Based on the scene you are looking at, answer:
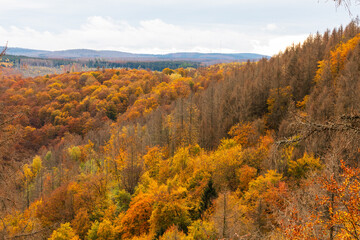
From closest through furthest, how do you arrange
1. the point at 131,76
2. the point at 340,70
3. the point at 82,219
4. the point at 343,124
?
the point at 343,124 < the point at 82,219 < the point at 340,70 < the point at 131,76

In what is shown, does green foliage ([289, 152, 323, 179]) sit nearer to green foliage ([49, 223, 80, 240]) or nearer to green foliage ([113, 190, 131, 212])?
green foliage ([113, 190, 131, 212])

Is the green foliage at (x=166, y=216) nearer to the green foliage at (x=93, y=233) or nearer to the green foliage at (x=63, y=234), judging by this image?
the green foliage at (x=93, y=233)

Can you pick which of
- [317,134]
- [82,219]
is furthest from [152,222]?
[317,134]

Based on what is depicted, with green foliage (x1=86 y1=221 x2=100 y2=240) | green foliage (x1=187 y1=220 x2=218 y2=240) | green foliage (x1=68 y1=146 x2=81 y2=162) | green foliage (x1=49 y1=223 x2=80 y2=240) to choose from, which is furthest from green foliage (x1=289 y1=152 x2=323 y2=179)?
green foliage (x1=68 y1=146 x2=81 y2=162)

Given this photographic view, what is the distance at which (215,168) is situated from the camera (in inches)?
1214

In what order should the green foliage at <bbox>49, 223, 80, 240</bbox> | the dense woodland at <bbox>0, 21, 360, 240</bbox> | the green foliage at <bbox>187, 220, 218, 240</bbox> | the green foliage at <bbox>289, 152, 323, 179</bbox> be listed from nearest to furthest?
the dense woodland at <bbox>0, 21, 360, 240</bbox> → the green foliage at <bbox>187, 220, 218, 240</bbox> → the green foliage at <bbox>49, 223, 80, 240</bbox> → the green foliage at <bbox>289, 152, 323, 179</bbox>

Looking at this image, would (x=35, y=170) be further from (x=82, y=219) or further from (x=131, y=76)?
(x=131, y=76)

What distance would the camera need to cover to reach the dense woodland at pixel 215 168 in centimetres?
704

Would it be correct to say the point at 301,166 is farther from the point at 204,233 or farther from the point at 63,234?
the point at 63,234

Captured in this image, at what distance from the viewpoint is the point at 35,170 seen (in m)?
55.1

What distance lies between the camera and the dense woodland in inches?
277

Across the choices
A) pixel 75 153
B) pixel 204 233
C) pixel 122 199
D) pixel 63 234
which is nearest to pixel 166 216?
pixel 204 233

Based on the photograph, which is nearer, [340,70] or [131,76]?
[340,70]

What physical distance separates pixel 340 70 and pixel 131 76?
10547 centimetres
